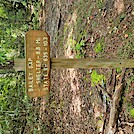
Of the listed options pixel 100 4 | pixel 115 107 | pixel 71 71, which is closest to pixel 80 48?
pixel 71 71

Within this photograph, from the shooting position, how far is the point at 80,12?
6156 mm

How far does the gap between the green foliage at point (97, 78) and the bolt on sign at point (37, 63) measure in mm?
2047

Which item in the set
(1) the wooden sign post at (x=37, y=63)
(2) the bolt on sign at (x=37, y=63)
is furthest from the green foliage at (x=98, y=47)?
(2) the bolt on sign at (x=37, y=63)

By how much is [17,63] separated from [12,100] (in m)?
6.18

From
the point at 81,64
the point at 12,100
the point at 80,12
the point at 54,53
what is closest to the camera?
the point at 81,64

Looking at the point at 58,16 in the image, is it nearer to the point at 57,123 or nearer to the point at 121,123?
the point at 57,123

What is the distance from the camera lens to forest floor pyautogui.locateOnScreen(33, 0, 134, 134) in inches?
163

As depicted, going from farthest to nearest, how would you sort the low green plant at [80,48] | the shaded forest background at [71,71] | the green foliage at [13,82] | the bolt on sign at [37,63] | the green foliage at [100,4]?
the green foliage at [13,82] → the low green plant at [80,48] → the green foliage at [100,4] → the shaded forest background at [71,71] → the bolt on sign at [37,63]

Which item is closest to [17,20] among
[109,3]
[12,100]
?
[12,100]

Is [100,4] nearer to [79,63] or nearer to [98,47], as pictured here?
[98,47]

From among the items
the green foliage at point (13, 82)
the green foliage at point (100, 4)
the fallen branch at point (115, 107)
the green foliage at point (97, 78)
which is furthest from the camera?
the green foliage at point (13, 82)

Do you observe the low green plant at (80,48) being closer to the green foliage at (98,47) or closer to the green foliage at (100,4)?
the green foliage at (98,47)

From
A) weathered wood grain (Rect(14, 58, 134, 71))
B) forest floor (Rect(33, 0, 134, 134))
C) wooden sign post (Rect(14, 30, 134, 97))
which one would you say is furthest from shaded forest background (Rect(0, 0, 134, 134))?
wooden sign post (Rect(14, 30, 134, 97))

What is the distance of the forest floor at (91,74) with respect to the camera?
4133 mm
